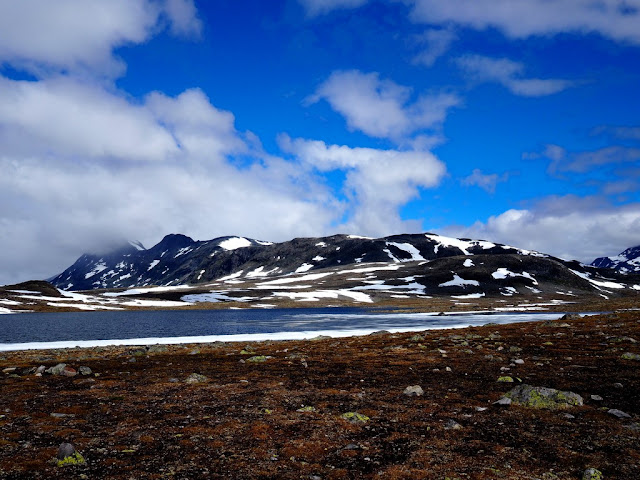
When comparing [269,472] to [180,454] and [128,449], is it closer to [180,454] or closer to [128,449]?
[180,454]

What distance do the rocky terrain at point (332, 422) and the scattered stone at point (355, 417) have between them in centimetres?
7

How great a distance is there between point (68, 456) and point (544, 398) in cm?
1540

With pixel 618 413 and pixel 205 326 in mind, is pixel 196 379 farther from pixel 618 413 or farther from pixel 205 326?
pixel 205 326

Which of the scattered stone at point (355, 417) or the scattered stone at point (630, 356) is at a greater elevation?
the scattered stone at point (355, 417)

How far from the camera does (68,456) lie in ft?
34.2

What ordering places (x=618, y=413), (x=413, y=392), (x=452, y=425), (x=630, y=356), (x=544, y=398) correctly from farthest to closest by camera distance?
(x=630, y=356), (x=413, y=392), (x=544, y=398), (x=618, y=413), (x=452, y=425)

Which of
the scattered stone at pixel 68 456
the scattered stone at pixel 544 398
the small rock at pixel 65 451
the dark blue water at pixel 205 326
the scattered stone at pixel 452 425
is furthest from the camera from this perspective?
the dark blue water at pixel 205 326

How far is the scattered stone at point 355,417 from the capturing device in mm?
13523

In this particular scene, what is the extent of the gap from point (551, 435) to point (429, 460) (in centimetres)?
436

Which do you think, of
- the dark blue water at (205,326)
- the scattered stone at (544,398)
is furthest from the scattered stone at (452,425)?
the dark blue water at (205,326)

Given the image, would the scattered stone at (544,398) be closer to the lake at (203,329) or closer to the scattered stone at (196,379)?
the scattered stone at (196,379)

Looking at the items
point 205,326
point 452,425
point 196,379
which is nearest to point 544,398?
point 452,425

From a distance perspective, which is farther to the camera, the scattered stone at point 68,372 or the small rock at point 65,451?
the scattered stone at point 68,372

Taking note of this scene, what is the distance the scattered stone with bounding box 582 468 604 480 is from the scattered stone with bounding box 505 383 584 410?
572 centimetres
